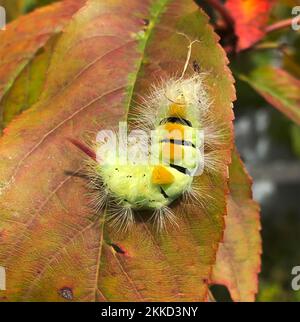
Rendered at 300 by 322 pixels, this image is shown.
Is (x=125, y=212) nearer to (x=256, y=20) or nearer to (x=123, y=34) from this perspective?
(x=123, y=34)

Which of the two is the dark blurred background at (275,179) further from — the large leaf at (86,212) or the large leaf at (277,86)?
the large leaf at (86,212)

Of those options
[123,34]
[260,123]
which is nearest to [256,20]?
[123,34]

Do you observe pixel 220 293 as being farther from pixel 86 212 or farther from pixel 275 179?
pixel 275 179

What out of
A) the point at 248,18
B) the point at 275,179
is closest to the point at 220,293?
the point at 248,18

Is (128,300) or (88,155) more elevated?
(88,155)

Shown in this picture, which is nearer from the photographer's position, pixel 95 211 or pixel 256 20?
pixel 95 211

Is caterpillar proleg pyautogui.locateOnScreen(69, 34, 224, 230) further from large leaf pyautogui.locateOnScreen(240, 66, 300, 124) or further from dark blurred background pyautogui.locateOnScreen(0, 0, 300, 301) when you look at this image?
dark blurred background pyautogui.locateOnScreen(0, 0, 300, 301)

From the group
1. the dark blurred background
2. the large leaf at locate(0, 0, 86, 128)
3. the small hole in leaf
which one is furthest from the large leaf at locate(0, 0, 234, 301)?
the dark blurred background
